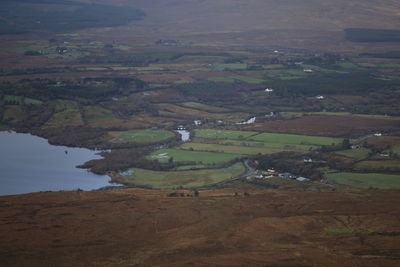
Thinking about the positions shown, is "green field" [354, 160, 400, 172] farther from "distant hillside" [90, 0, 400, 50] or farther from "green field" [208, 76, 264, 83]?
"distant hillside" [90, 0, 400, 50]

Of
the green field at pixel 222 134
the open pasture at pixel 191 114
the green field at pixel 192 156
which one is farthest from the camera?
the open pasture at pixel 191 114

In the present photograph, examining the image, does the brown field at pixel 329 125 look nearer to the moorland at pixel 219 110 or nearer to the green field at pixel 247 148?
the moorland at pixel 219 110

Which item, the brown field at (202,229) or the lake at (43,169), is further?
the lake at (43,169)

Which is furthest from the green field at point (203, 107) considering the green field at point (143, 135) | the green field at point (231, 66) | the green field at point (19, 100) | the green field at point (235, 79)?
the green field at point (231, 66)

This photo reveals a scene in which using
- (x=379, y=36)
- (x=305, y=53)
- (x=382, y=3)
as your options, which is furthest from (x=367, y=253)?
(x=382, y=3)

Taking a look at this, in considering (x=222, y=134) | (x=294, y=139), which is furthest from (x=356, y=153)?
(x=222, y=134)

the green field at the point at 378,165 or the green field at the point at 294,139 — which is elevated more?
the green field at the point at 378,165

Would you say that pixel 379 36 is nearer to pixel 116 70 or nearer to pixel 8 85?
pixel 116 70

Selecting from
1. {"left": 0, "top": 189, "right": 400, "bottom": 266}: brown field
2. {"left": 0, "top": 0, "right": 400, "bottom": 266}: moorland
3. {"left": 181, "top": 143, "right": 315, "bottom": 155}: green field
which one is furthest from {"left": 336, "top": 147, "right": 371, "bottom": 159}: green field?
{"left": 0, "top": 189, "right": 400, "bottom": 266}: brown field
